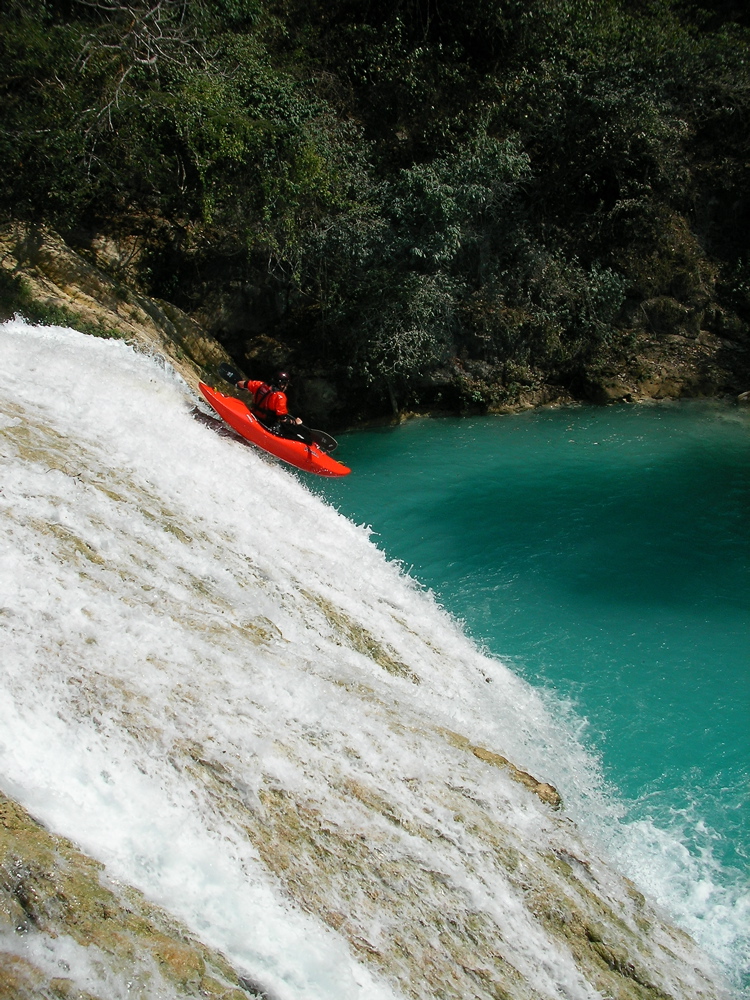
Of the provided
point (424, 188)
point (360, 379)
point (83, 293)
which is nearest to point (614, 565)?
point (360, 379)

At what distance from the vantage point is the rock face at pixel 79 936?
7.19 feet

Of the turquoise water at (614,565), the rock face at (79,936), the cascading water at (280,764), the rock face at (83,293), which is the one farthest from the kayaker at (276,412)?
the rock face at (79,936)

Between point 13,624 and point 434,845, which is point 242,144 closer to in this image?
point 13,624

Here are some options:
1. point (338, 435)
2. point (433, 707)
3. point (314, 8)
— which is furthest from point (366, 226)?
point (433, 707)

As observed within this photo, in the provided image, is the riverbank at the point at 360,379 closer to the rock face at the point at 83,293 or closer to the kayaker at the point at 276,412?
the rock face at the point at 83,293

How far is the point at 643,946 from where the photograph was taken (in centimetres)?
373

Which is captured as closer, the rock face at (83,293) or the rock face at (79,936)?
the rock face at (79,936)

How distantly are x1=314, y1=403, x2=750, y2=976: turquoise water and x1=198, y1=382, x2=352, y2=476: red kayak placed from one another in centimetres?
107

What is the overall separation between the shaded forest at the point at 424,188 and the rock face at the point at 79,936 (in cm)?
1007

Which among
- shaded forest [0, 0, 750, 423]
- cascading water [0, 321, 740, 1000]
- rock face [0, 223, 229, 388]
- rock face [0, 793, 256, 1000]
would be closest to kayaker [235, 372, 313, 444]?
rock face [0, 223, 229, 388]

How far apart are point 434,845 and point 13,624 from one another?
2.10m

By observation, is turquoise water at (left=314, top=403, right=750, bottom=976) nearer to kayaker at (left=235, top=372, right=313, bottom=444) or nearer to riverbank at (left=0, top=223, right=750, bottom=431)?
riverbank at (left=0, top=223, right=750, bottom=431)

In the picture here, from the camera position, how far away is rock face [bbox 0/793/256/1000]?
2191 mm

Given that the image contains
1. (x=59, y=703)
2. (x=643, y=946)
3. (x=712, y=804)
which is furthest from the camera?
(x=712, y=804)
